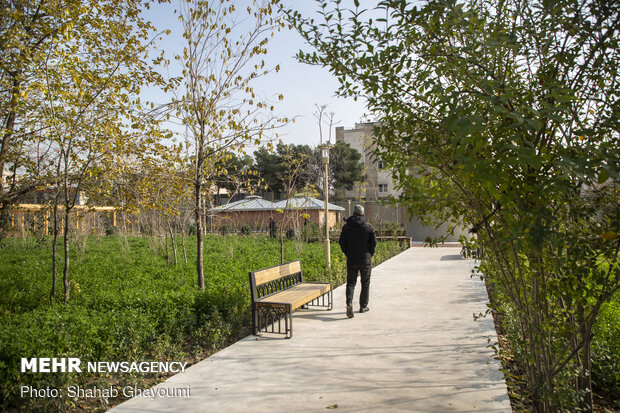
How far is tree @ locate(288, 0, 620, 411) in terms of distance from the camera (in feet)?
7.82

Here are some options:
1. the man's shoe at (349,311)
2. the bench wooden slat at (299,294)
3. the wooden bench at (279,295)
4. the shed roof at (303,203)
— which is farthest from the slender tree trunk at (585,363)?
the shed roof at (303,203)

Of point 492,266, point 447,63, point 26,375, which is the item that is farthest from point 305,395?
point 447,63

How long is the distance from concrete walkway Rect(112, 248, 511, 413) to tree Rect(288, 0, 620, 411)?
98 centimetres

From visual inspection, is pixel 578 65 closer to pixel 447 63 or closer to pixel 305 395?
pixel 447 63

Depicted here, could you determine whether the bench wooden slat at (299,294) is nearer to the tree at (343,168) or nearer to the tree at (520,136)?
the tree at (520,136)

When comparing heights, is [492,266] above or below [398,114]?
below

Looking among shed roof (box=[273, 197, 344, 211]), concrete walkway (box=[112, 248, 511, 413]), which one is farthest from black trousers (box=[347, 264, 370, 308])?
shed roof (box=[273, 197, 344, 211])

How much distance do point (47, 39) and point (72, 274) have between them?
4.69 m

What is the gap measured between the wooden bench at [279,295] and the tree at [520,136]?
127 inches

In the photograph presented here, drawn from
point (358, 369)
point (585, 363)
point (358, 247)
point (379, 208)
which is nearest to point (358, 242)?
point (358, 247)

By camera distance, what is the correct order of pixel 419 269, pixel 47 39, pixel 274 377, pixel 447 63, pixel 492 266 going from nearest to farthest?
pixel 447 63, pixel 492 266, pixel 274 377, pixel 47 39, pixel 419 269

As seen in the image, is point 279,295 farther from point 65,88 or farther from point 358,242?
point 65,88

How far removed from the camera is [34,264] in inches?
437

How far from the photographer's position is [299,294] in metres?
6.61
